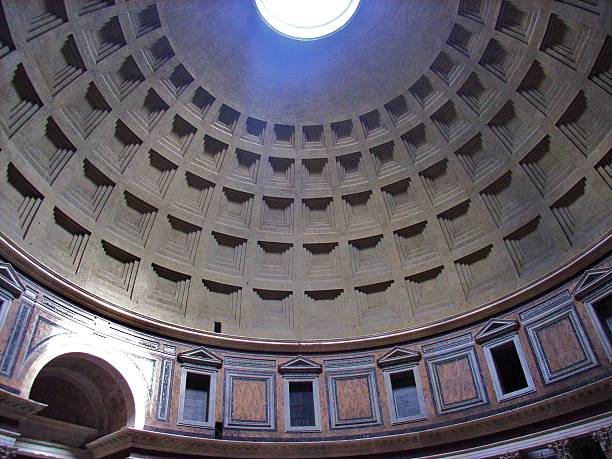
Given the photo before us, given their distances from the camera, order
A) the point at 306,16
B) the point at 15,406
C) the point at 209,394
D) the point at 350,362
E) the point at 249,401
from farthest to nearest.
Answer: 1. the point at 306,16
2. the point at 350,362
3. the point at 249,401
4. the point at 209,394
5. the point at 15,406

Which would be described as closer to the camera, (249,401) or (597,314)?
(597,314)

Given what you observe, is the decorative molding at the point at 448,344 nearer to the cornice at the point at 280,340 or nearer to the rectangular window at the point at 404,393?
the cornice at the point at 280,340

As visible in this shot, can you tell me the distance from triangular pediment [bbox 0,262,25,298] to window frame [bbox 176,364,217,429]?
21.2ft

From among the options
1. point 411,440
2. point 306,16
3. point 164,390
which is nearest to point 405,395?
point 411,440

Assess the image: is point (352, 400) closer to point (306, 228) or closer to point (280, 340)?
point (280, 340)

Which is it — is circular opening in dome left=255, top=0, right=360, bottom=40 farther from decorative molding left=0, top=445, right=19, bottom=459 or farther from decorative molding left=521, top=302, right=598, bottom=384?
decorative molding left=0, top=445, right=19, bottom=459

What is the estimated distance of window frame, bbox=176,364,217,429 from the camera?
1883 cm

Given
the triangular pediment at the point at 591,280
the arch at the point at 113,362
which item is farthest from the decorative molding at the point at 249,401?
the triangular pediment at the point at 591,280

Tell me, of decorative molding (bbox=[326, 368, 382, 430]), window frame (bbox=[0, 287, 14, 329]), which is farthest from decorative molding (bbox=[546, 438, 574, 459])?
window frame (bbox=[0, 287, 14, 329])

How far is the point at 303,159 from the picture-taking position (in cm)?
2467

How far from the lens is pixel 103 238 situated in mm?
20422

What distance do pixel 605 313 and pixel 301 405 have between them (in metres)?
11.2

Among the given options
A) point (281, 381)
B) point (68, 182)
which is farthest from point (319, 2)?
point (281, 381)

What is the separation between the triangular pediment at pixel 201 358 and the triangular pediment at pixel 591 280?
13141 mm
